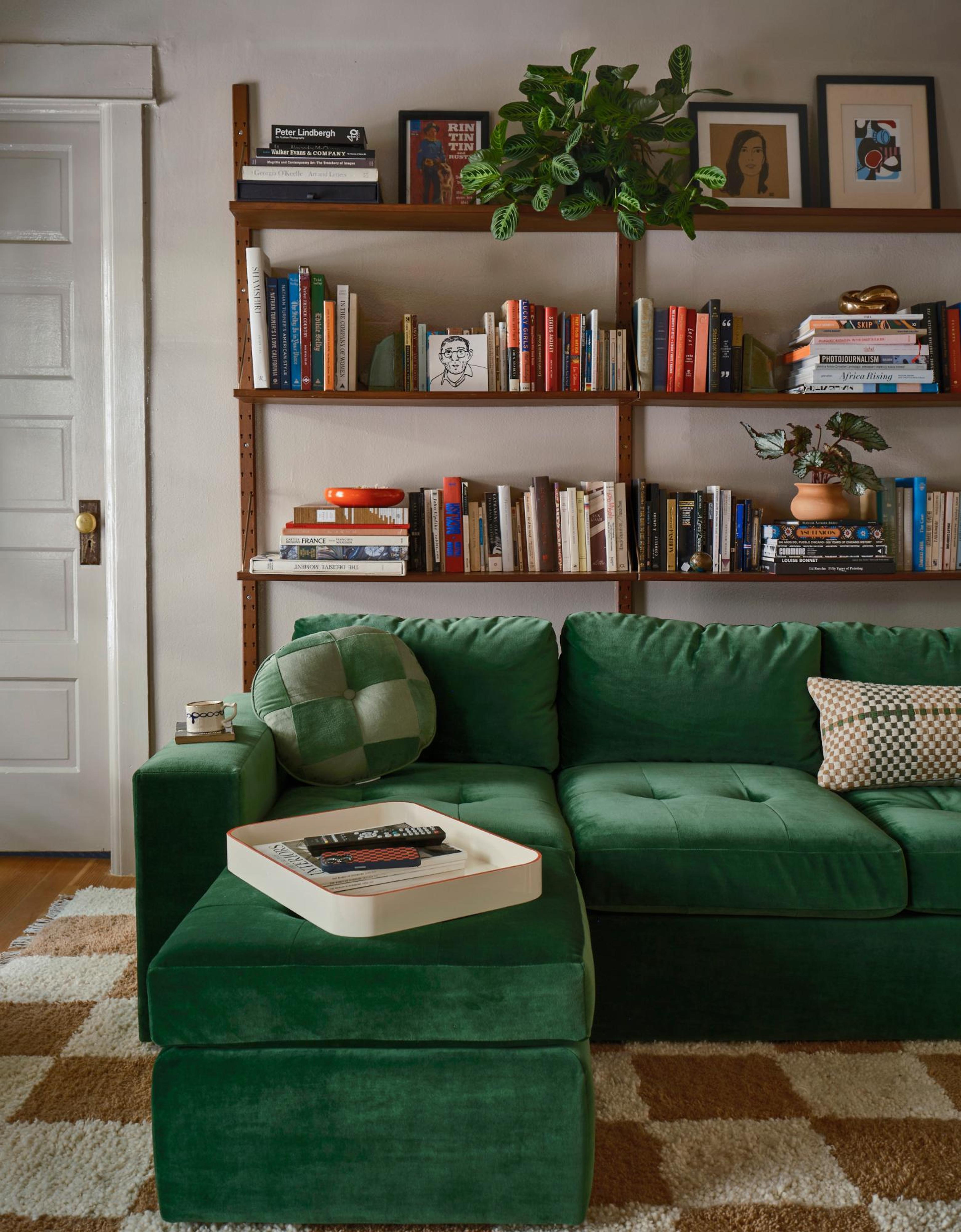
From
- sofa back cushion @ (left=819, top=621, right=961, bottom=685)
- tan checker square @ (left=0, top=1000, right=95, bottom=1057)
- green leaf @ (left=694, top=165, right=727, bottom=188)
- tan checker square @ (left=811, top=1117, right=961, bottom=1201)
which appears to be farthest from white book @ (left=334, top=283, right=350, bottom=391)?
tan checker square @ (left=811, top=1117, right=961, bottom=1201)

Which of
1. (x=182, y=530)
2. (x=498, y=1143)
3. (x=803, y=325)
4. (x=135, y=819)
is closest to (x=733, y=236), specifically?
(x=803, y=325)

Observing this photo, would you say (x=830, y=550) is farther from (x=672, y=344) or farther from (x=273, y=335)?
(x=273, y=335)

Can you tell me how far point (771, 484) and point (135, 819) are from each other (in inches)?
81.2

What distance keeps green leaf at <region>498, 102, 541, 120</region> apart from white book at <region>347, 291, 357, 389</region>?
2.03 feet

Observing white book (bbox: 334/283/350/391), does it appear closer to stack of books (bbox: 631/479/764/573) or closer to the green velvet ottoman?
stack of books (bbox: 631/479/764/573)

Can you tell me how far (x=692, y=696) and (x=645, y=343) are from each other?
103 centimetres

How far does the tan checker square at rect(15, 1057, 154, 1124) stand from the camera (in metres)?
1.71

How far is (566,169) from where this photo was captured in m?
2.54

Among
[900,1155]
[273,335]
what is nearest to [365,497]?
[273,335]

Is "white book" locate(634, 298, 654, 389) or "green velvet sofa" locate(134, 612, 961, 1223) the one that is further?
"white book" locate(634, 298, 654, 389)

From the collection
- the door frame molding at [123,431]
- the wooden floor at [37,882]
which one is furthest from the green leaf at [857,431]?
the wooden floor at [37,882]

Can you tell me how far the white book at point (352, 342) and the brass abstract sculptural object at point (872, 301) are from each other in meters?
1.39

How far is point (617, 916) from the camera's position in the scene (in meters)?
1.97

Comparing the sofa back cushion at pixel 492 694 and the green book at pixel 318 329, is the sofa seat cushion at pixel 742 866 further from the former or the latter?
the green book at pixel 318 329
